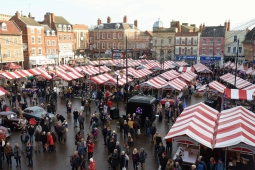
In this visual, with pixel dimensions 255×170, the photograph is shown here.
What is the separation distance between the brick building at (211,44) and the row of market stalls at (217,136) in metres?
46.1

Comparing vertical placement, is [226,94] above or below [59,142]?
above

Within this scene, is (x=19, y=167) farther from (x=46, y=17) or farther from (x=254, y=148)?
(x=46, y=17)

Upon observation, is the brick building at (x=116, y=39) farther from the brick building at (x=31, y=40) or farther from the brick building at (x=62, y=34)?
the brick building at (x=31, y=40)

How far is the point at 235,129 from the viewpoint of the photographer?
454 inches

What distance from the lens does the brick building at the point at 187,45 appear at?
59469 mm

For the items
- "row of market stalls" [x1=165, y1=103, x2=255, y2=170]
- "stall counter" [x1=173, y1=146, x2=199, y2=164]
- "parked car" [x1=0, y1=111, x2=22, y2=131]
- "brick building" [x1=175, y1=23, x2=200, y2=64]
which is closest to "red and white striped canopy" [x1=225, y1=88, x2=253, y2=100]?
"row of market stalls" [x1=165, y1=103, x2=255, y2=170]

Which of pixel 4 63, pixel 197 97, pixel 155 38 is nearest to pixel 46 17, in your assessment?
pixel 4 63

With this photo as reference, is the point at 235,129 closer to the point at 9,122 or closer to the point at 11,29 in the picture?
the point at 9,122

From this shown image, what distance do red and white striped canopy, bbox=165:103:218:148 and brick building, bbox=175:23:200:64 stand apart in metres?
47.3

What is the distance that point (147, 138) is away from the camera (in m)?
15.0

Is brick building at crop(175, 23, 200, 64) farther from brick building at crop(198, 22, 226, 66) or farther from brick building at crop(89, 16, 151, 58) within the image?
brick building at crop(89, 16, 151, 58)

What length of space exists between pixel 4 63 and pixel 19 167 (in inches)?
1406

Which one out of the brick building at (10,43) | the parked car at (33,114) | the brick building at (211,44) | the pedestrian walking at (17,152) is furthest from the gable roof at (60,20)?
the pedestrian walking at (17,152)

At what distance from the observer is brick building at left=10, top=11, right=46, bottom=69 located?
4641 centimetres
